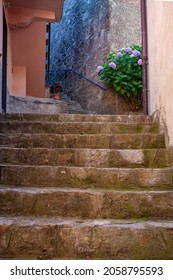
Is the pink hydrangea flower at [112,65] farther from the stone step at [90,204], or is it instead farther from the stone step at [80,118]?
the stone step at [90,204]

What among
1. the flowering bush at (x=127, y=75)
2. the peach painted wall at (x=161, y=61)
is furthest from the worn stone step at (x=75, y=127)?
the flowering bush at (x=127, y=75)

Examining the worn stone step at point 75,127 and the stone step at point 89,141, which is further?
the worn stone step at point 75,127

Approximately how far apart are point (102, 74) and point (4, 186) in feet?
12.6

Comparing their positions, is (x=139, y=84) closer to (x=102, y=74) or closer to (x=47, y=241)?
(x=102, y=74)

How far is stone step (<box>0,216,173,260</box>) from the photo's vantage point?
4.48 ft

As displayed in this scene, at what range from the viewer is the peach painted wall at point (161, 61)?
7.21 ft

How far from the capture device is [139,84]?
4.97 meters

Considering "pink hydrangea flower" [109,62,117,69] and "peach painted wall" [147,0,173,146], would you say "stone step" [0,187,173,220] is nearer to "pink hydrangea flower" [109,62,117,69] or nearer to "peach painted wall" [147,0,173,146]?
"peach painted wall" [147,0,173,146]

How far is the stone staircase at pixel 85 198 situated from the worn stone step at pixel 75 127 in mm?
118

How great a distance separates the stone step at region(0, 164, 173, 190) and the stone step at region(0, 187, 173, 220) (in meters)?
0.20

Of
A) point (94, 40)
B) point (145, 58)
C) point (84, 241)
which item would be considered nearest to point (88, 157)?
point (84, 241)

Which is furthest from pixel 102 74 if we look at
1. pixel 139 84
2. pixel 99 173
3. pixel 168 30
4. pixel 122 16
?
pixel 99 173

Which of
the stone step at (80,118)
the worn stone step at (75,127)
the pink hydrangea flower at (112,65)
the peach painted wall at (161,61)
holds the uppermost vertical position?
the pink hydrangea flower at (112,65)
